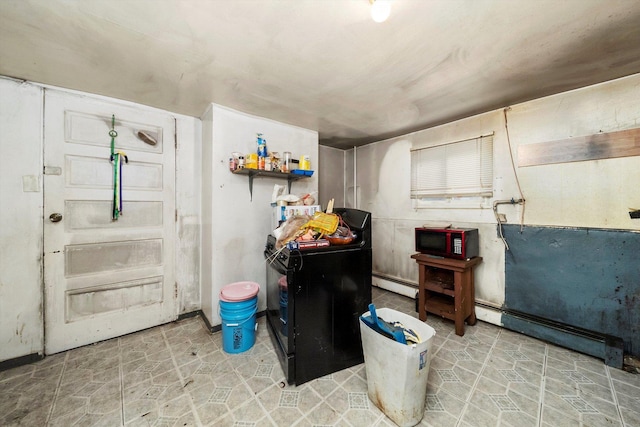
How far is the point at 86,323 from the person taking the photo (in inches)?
85.5

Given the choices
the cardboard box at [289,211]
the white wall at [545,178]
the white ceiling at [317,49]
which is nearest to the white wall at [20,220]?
the white ceiling at [317,49]

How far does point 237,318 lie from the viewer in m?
2.05

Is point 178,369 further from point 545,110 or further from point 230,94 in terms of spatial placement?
point 545,110

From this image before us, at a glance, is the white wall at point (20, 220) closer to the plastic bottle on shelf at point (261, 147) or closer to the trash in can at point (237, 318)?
the trash in can at point (237, 318)

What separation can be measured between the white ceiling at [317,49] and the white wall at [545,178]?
0.21 m

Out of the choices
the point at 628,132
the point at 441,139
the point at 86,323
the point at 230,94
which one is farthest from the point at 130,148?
the point at 628,132

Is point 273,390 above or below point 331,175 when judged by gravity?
below

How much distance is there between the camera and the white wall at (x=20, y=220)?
1.86 metres

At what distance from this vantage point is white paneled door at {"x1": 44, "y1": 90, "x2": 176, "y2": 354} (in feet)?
6.75

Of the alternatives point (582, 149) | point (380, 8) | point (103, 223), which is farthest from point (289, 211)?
point (582, 149)

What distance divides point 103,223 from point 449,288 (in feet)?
12.4

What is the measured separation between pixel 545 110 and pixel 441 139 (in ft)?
3.36

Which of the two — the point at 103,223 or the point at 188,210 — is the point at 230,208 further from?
the point at 103,223

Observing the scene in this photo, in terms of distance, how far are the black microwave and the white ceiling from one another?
1.45 metres
